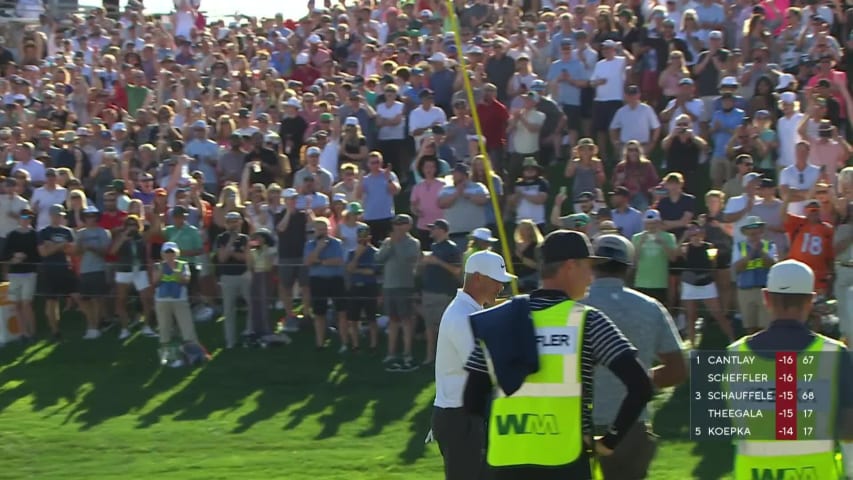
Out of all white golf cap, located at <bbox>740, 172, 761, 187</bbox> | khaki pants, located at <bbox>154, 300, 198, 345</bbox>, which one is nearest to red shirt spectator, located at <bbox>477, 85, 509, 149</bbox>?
white golf cap, located at <bbox>740, 172, 761, 187</bbox>

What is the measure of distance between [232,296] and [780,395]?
11836mm

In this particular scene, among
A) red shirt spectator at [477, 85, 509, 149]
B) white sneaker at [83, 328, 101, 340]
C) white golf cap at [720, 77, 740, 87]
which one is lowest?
white sneaker at [83, 328, 101, 340]

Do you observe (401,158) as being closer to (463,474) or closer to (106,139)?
(106,139)

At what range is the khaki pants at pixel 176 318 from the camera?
17.1 metres

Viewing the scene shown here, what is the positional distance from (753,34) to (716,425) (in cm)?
1292

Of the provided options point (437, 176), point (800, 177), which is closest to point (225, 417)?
point (437, 176)

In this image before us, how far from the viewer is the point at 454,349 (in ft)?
26.9

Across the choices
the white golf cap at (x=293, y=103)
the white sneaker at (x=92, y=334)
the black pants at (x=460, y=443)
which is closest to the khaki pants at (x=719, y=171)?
the white golf cap at (x=293, y=103)

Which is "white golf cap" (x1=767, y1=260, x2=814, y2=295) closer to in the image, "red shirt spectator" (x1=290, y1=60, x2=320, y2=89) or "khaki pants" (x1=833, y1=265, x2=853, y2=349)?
"khaki pants" (x1=833, y1=265, x2=853, y2=349)

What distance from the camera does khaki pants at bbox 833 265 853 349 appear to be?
1352 cm

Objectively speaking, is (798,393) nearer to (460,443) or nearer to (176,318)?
(460,443)

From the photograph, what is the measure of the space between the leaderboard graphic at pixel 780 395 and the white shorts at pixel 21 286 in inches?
524

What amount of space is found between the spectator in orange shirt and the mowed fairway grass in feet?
5.67

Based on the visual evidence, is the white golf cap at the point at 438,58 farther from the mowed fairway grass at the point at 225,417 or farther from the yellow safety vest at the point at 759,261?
the yellow safety vest at the point at 759,261
